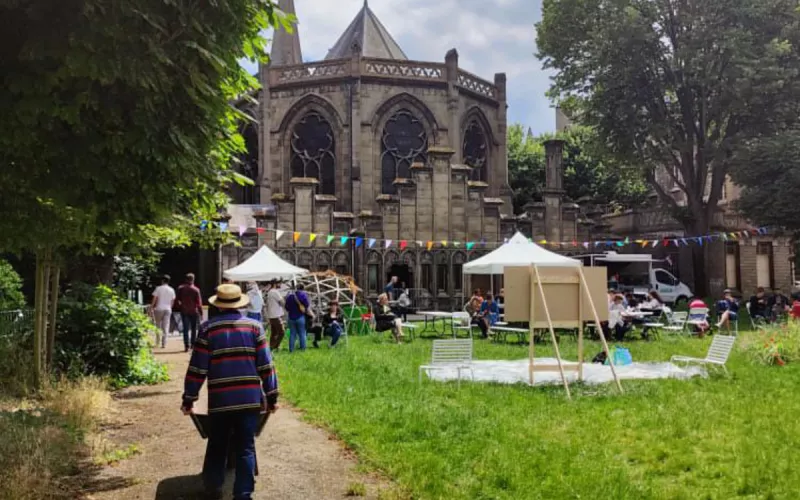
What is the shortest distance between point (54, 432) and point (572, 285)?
7433 mm

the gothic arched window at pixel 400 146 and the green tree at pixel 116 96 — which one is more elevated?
the gothic arched window at pixel 400 146

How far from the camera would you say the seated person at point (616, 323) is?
1722 cm

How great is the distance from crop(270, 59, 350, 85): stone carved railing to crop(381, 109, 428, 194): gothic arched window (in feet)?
11.3

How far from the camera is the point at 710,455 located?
6.46 meters

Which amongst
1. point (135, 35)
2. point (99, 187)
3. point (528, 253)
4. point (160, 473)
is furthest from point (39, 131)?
point (528, 253)

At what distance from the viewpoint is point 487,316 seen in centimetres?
1930

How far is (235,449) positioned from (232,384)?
0.51 metres

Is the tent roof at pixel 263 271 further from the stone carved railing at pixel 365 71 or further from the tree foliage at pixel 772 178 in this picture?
the tree foliage at pixel 772 178

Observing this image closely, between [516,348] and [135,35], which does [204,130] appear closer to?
[135,35]

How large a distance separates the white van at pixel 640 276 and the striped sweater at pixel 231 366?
25855 mm

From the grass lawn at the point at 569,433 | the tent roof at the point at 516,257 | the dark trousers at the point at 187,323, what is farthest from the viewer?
the tent roof at the point at 516,257

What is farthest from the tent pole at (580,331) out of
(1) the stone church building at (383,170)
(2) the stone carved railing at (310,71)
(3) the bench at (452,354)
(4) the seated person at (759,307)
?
(2) the stone carved railing at (310,71)

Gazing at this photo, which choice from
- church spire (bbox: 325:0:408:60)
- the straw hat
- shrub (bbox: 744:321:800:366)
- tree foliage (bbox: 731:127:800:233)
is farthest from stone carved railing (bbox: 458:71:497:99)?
the straw hat

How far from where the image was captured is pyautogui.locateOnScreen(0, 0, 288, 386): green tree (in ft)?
14.4
